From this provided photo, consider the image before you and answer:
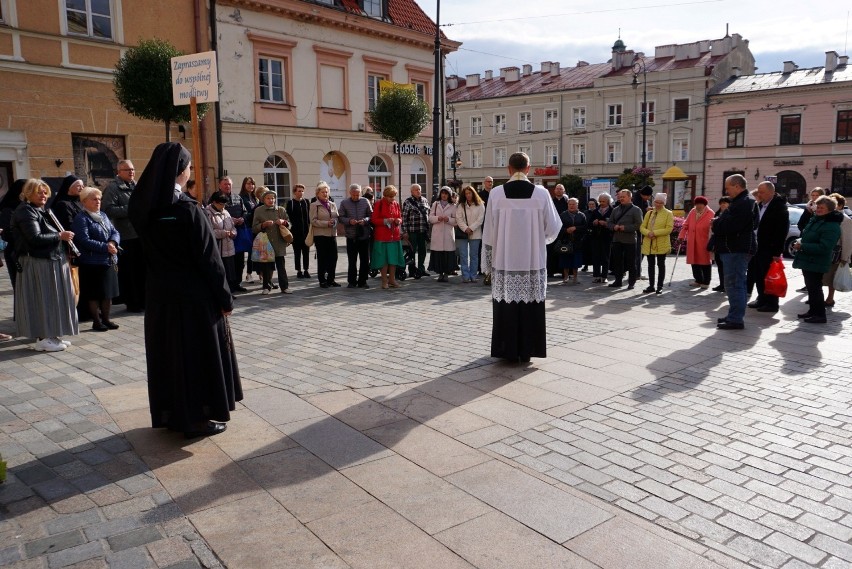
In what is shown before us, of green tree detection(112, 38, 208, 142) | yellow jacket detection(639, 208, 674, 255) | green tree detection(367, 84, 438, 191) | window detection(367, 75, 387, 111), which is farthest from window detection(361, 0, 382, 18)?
yellow jacket detection(639, 208, 674, 255)

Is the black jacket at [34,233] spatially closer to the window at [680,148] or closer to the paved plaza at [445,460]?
the paved plaza at [445,460]

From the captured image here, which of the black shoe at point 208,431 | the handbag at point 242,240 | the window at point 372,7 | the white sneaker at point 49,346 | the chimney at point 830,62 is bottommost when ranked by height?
the black shoe at point 208,431

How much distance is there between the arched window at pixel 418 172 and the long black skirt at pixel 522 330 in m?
24.2

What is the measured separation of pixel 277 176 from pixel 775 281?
19798 millimetres

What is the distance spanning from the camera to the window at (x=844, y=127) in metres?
45.2

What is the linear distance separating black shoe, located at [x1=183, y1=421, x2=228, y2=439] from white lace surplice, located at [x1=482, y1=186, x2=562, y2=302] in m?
3.02

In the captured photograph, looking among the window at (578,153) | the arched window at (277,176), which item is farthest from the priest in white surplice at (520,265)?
the window at (578,153)

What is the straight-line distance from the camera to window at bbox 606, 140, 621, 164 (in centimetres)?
5622

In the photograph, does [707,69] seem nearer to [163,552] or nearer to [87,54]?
[87,54]

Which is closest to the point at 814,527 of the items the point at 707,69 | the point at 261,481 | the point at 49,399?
the point at 261,481

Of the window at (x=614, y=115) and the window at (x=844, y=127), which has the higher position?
the window at (x=614, y=115)

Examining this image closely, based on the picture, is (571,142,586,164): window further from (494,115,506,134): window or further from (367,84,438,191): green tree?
(367,84,438,191): green tree

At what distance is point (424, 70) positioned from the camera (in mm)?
29672

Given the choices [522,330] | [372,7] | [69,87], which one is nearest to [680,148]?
[372,7]
